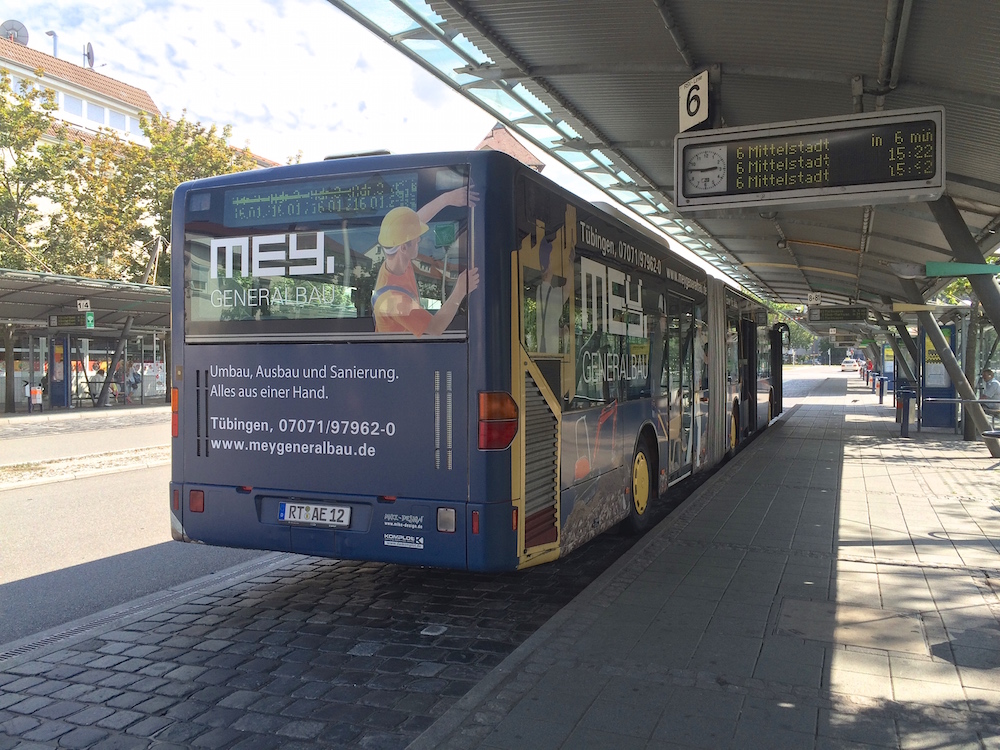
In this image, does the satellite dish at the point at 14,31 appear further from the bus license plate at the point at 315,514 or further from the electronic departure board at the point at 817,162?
the bus license plate at the point at 315,514

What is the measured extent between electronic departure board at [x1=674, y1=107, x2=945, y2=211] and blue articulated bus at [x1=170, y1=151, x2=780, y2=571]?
1896mm

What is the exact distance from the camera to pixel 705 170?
7.60 m

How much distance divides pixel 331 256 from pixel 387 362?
2.65ft

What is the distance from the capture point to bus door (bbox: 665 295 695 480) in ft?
29.9

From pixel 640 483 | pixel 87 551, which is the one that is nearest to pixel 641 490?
pixel 640 483

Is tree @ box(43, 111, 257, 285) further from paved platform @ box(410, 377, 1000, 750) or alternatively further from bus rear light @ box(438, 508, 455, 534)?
bus rear light @ box(438, 508, 455, 534)

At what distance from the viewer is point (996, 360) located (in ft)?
68.0

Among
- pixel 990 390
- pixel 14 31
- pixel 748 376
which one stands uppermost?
pixel 14 31

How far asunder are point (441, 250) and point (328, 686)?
2.60 metres

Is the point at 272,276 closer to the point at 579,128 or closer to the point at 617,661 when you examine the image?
the point at 617,661

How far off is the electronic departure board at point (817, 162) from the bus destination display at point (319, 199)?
11.2 feet

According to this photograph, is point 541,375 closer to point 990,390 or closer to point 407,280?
point 407,280

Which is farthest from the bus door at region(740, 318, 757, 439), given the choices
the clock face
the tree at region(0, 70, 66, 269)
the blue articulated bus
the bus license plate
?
the tree at region(0, 70, 66, 269)

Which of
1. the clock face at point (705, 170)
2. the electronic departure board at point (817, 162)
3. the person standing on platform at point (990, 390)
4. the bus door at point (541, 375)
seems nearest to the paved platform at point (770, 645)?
the bus door at point (541, 375)
